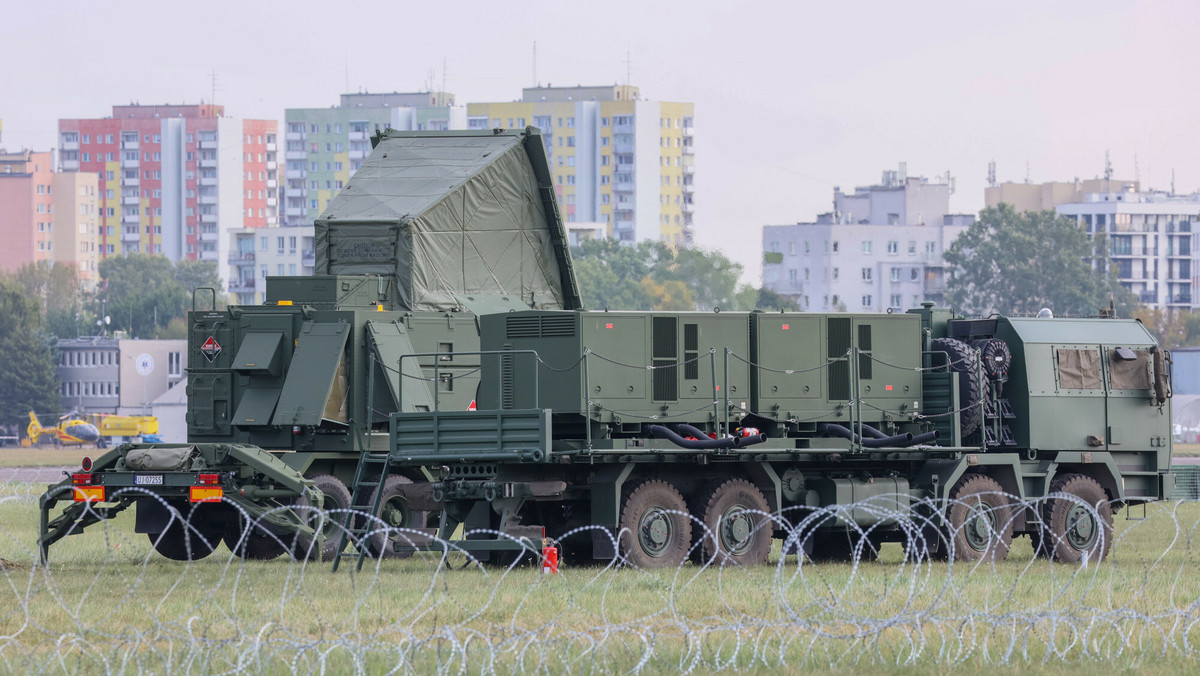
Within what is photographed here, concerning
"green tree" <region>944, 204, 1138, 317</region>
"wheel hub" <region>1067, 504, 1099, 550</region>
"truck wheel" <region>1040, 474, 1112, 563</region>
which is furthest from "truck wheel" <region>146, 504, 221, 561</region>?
"green tree" <region>944, 204, 1138, 317</region>

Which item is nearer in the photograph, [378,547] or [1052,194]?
[378,547]

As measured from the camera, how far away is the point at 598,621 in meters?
17.0

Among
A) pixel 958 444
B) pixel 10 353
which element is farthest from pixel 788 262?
pixel 958 444

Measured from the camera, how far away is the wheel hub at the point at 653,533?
22.9 metres

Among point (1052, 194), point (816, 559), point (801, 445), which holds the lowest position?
point (816, 559)

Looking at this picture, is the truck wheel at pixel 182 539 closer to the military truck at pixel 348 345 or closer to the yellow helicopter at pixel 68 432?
the military truck at pixel 348 345

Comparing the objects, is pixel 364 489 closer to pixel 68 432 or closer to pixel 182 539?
pixel 182 539

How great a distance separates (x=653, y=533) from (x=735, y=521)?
1.19 metres

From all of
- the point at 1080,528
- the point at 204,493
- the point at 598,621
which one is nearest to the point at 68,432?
the point at 204,493

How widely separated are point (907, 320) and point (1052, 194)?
17545 centimetres

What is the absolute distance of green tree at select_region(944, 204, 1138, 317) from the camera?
15050cm

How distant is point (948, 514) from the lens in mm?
25375

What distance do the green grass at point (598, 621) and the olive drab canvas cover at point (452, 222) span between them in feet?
19.0

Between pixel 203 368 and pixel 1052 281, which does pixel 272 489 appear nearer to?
pixel 203 368
